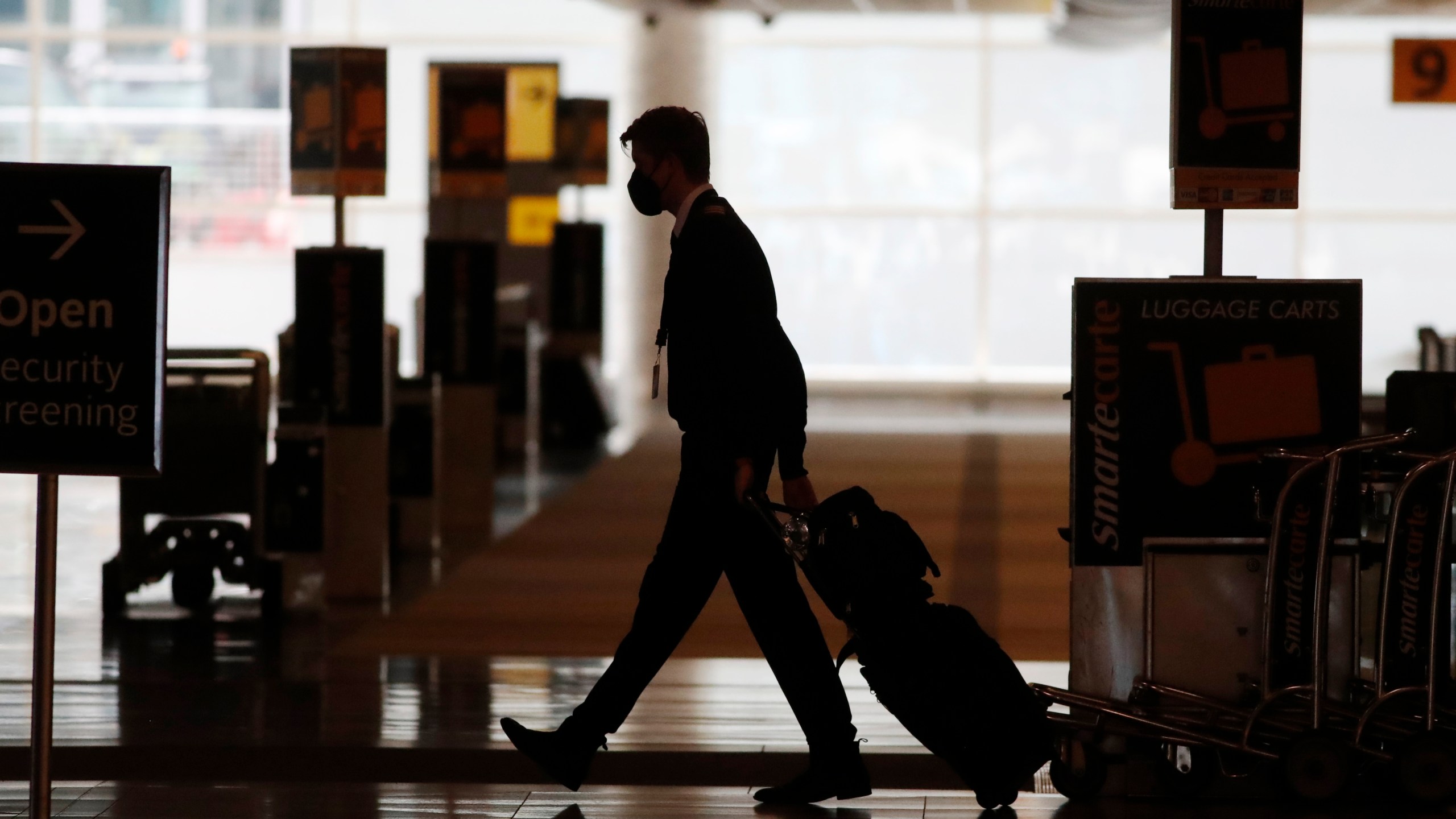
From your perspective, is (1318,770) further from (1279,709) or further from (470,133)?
(470,133)

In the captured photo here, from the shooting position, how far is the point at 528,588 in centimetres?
671

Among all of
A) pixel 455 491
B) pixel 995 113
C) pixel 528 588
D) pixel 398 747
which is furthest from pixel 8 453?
pixel 995 113

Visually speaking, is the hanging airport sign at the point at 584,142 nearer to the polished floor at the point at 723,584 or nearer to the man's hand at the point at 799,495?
the polished floor at the point at 723,584

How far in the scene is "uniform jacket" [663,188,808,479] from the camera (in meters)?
3.57

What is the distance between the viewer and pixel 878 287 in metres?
18.0

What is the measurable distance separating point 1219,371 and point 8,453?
2.39 meters

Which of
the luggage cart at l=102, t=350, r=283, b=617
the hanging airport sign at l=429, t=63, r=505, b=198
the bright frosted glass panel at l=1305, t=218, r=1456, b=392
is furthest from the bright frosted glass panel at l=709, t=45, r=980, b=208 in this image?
the luggage cart at l=102, t=350, r=283, b=617

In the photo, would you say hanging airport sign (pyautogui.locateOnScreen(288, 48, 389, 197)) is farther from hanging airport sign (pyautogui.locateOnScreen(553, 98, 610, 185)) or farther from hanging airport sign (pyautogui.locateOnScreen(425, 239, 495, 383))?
hanging airport sign (pyautogui.locateOnScreen(553, 98, 610, 185))

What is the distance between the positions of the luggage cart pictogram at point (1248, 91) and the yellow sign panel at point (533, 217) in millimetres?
8902

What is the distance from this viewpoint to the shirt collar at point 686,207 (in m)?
3.64

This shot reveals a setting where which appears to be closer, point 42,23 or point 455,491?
point 455,491

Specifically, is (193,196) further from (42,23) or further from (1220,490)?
(1220,490)

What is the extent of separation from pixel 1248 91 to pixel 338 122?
3489mm

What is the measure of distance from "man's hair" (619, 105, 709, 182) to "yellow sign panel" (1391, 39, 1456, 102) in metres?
6.37
